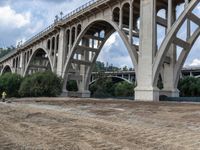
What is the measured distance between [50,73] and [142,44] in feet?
94.6

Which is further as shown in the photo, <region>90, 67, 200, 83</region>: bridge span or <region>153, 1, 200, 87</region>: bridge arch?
<region>90, 67, 200, 83</region>: bridge span

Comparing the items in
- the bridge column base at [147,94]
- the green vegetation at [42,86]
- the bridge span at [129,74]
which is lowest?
the bridge column base at [147,94]

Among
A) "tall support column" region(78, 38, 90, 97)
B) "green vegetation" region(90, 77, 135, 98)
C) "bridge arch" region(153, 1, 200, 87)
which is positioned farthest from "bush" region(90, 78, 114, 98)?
"bridge arch" region(153, 1, 200, 87)

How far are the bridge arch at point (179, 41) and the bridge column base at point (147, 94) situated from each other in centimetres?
111

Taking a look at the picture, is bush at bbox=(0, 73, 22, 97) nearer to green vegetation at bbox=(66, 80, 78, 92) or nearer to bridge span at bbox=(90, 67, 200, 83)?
green vegetation at bbox=(66, 80, 78, 92)

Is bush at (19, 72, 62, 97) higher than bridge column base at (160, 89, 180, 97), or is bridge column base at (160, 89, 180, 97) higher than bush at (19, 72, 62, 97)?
bush at (19, 72, 62, 97)

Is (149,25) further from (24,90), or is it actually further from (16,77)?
(16,77)

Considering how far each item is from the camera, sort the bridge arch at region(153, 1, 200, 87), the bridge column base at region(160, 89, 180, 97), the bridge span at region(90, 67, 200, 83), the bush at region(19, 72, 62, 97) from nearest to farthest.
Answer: the bridge arch at region(153, 1, 200, 87) < the bridge column base at region(160, 89, 180, 97) < the bush at region(19, 72, 62, 97) < the bridge span at region(90, 67, 200, 83)

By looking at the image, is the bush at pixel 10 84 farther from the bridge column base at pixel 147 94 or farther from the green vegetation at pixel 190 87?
the bridge column base at pixel 147 94

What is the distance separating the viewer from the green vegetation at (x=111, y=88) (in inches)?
3720

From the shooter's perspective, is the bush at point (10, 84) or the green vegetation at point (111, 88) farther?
the green vegetation at point (111, 88)

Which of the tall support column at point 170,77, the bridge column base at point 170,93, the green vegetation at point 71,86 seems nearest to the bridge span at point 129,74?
the green vegetation at point 71,86

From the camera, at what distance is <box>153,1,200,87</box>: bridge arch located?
38.3 metres

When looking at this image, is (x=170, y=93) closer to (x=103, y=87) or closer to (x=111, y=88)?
(x=103, y=87)
